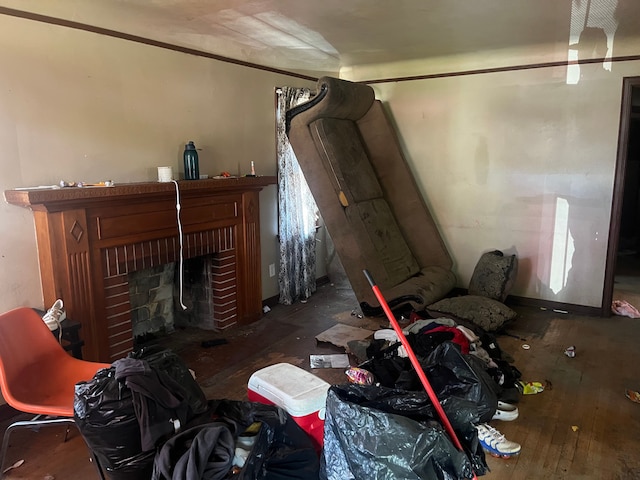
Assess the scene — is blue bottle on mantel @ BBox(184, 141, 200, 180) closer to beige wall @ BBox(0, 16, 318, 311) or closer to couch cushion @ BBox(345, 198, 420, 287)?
beige wall @ BBox(0, 16, 318, 311)

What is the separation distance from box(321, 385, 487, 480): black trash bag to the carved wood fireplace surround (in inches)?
70.8

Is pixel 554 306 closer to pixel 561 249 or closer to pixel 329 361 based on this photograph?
pixel 561 249

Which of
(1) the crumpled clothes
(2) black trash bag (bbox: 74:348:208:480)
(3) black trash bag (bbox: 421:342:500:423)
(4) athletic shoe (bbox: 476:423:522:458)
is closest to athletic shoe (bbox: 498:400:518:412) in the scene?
(4) athletic shoe (bbox: 476:423:522:458)

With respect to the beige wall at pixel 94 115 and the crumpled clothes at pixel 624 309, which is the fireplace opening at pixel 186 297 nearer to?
the beige wall at pixel 94 115

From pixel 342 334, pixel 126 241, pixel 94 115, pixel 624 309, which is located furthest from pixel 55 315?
pixel 624 309

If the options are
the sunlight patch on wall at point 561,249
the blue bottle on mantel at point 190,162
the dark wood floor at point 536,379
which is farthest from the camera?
the sunlight patch on wall at point 561,249

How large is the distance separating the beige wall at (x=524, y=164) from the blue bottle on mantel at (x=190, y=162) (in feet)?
7.71

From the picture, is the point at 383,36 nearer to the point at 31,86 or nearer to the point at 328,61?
the point at 328,61

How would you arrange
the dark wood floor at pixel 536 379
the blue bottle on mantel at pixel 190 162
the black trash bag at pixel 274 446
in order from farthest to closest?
the blue bottle on mantel at pixel 190 162 → the dark wood floor at pixel 536 379 → the black trash bag at pixel 274 446

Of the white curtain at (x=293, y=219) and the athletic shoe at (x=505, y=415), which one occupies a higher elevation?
the white curtain at (x=293, y=219)

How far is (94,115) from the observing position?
2783 mm

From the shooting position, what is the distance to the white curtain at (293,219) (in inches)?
167

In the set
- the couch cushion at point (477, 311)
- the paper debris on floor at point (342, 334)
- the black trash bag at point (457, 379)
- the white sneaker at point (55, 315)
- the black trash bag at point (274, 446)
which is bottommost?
the paper debris on floor at point (342, 334)

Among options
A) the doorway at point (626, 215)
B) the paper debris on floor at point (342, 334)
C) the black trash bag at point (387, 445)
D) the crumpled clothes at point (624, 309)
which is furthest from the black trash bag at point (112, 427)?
the crumpled clothes at point (624, 309)
